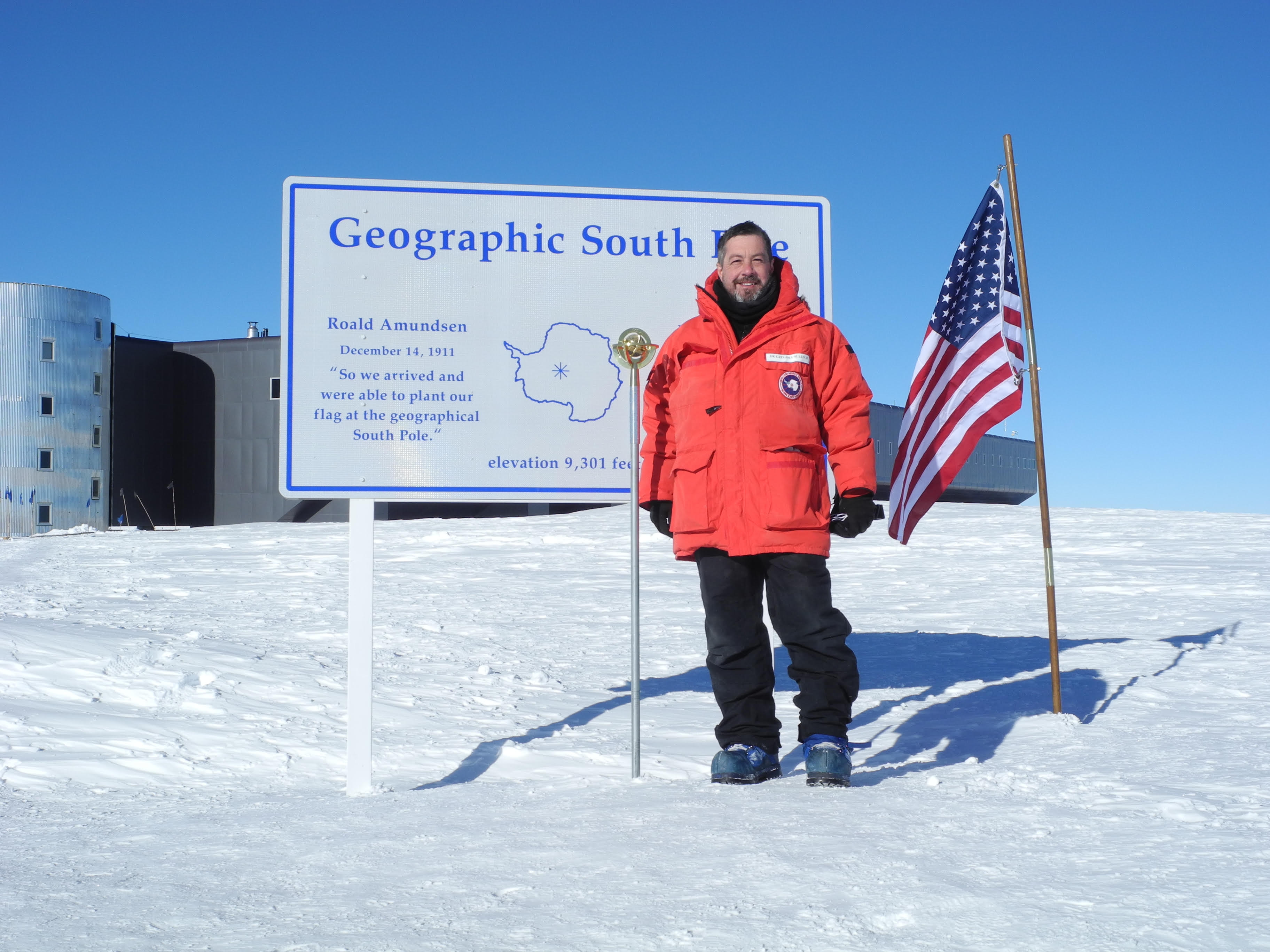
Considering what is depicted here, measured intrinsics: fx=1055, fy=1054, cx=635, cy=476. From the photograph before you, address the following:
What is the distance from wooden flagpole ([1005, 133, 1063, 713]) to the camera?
454 centimetres

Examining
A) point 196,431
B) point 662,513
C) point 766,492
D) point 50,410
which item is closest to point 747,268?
point 766,492

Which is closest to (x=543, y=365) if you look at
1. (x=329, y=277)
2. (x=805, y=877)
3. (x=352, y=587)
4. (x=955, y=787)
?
(x=329, y=277)

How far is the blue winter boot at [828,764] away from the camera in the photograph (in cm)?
330

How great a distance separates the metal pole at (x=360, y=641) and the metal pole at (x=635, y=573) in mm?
915

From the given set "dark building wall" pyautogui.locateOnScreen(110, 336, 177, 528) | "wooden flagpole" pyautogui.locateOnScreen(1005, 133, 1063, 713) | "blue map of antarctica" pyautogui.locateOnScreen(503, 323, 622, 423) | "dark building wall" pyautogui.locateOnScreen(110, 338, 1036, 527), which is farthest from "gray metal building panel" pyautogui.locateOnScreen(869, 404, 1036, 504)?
"blue map of antarctica" pyautogui.locateOnScreen(503, 323, 622, 423)

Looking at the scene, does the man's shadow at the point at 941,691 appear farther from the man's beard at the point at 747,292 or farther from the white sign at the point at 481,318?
the man's beard at the point at 747,292

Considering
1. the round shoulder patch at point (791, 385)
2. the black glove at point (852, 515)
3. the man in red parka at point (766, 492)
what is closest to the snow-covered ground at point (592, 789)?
the man in red parka at point (766, 492)

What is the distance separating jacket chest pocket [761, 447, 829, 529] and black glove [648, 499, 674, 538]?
19.4 inches

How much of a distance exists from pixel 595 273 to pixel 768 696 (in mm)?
1884

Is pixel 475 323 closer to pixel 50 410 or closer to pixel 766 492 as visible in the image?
pixel 766 492

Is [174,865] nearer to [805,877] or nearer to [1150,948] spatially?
[805,877]

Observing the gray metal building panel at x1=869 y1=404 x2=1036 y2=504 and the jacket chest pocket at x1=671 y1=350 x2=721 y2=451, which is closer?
the jacket chest pocket at x1=671 y1=350 x2=721 y2=451

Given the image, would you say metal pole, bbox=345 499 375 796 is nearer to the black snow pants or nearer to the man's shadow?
the man's shadow

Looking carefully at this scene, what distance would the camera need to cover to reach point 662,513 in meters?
3.83
